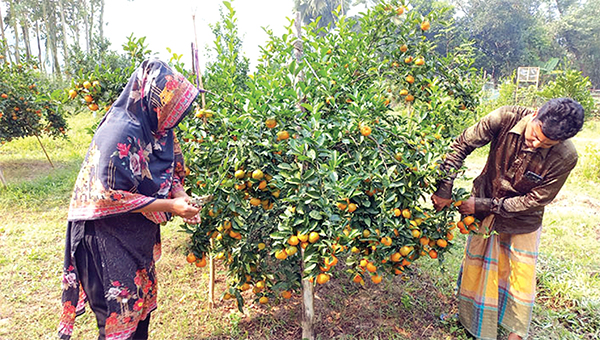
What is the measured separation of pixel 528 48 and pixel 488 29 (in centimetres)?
365

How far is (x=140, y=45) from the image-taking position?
7.52 ft

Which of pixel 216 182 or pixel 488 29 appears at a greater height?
pixel 488 29

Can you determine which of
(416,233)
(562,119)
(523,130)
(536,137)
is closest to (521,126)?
(523,130)

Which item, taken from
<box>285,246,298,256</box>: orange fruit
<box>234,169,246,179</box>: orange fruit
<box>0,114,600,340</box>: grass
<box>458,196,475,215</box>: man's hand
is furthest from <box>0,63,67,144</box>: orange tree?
<box>458,196,475,215</box>: man's hand

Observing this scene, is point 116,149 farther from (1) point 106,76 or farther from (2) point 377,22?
(2) point 377,22

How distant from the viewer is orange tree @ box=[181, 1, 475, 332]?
1639mm

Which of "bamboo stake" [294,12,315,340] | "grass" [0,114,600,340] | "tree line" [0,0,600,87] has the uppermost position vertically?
"tree line" [0,0,600,87]

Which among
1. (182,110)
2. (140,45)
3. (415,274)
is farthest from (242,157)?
(415,274)

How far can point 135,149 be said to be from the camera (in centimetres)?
145

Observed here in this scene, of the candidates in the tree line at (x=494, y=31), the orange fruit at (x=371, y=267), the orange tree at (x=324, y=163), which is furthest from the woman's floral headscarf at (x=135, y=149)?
the tree line at (x=494, y=31)

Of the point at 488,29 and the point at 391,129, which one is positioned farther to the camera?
the point at 488,29

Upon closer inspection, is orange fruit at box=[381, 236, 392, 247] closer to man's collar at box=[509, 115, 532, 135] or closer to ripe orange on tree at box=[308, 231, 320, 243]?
ripe orange on tree at box=[308, 231, 320, 243]

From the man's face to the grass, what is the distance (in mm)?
380

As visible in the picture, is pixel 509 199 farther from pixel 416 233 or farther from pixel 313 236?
pixel 313 236
